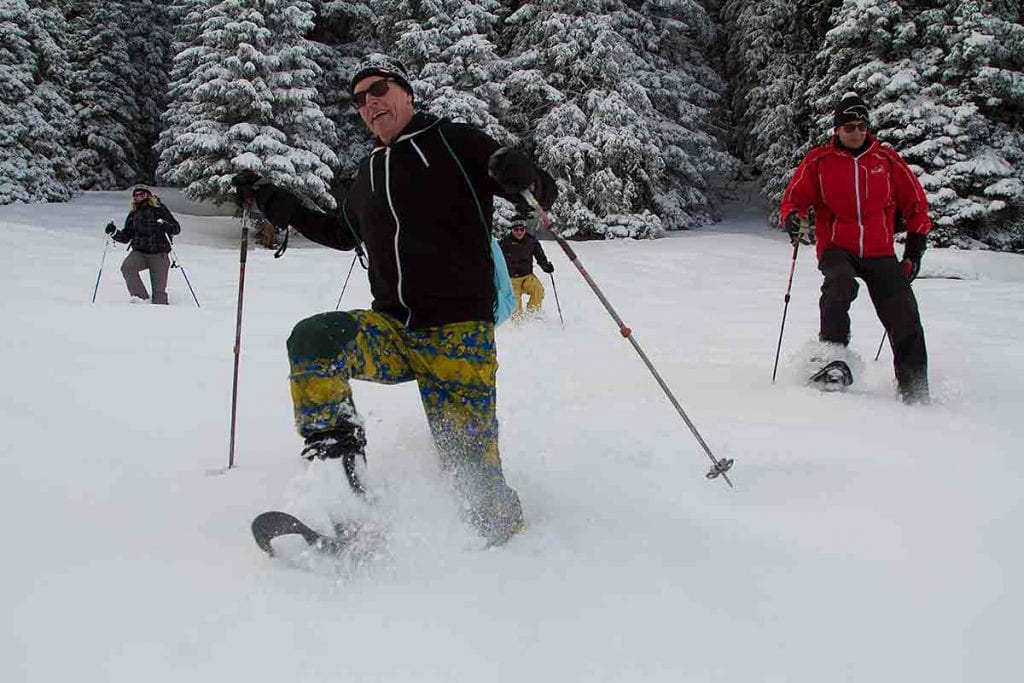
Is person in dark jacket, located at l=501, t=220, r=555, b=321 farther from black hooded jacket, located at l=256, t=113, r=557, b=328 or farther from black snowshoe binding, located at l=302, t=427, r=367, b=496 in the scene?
black snowshoe binding, located at l=302, t=427, r=367, b=496

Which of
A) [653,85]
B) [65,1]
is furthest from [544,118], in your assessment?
[65,1]

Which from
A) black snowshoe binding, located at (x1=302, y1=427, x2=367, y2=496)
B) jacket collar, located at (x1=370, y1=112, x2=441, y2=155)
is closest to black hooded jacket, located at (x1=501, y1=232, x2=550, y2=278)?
jacket collar, located at (x1=370, y1=112, x2=441, y2=155)

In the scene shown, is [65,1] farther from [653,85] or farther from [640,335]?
[640,335]

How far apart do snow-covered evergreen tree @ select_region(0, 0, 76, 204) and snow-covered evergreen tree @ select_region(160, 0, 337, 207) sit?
7383mm

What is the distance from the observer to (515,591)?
93.8 inches

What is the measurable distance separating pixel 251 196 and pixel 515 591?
212cm

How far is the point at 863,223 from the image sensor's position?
5441mm

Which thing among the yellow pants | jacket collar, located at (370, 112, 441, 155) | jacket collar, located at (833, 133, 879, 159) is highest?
jacket collar, located at (833, 133, 879, 159)

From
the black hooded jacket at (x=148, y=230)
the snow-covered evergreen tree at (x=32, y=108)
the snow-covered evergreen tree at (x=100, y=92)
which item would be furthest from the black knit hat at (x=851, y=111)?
the snow-covered evergreen tree at (x=100, y=92)

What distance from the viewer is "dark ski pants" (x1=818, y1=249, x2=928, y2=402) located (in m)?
5.20

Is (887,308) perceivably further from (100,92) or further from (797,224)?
(100,92)

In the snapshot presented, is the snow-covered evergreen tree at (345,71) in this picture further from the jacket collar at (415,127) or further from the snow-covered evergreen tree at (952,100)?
the jacket collar at (415,127)

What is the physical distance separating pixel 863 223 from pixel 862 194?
8.0 inches

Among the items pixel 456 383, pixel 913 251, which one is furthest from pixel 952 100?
pixel 456 383
